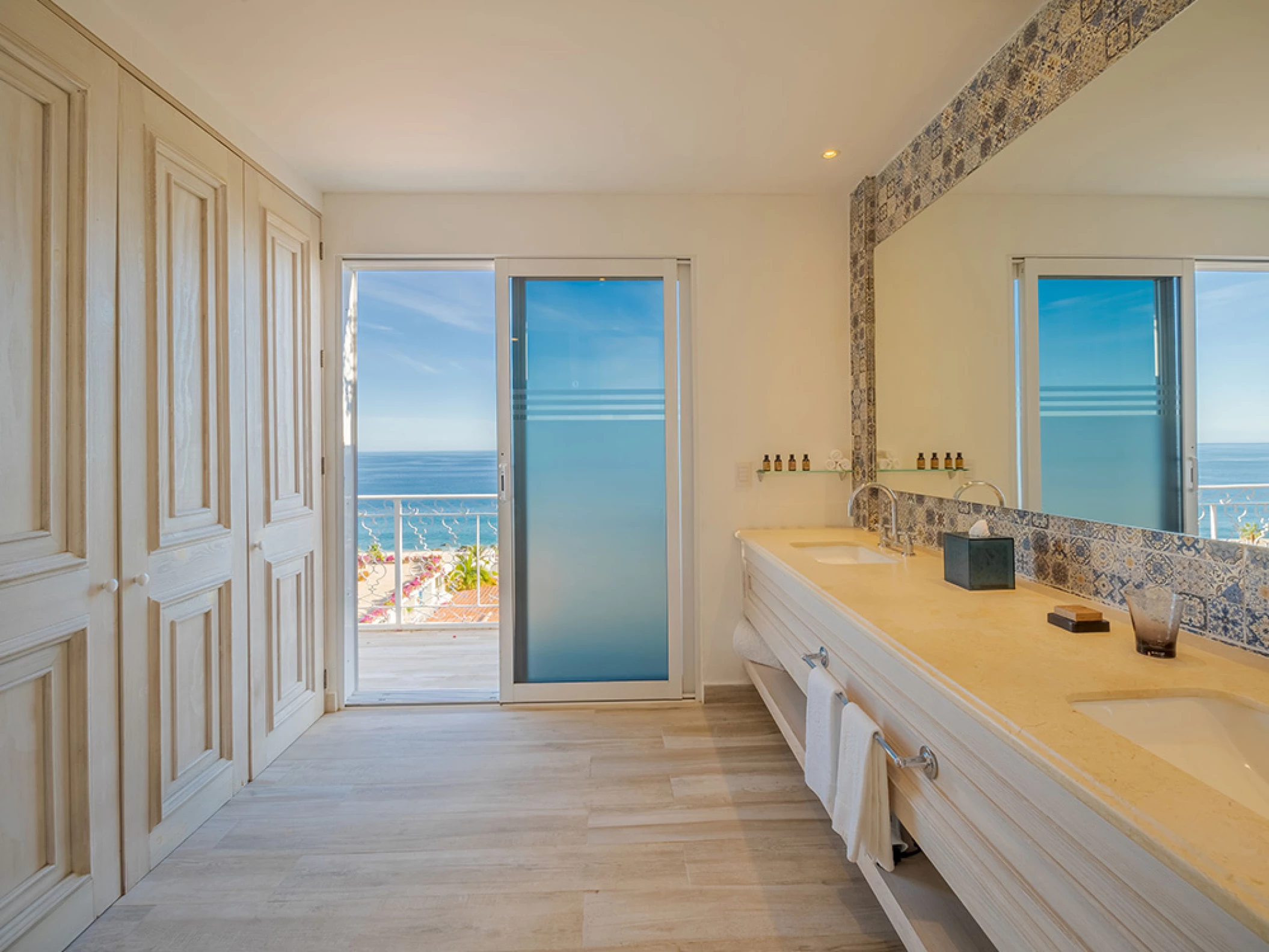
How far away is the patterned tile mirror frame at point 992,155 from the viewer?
125cm

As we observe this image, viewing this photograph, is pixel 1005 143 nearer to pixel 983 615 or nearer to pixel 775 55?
pixel 775 55

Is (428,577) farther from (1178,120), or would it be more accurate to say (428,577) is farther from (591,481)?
(1178,120)

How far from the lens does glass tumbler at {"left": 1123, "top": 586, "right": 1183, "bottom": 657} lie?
120cm

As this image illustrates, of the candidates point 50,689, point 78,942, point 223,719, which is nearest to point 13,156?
point 50,689

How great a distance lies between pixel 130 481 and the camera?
1799 mm

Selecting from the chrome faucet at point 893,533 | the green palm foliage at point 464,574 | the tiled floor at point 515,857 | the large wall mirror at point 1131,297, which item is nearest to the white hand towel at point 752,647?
the tiled floor at point 515,857

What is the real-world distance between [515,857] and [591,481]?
1685mm

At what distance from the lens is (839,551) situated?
2.71 metres

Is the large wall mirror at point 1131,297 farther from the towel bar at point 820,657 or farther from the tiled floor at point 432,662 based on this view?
the tiled floor at point 432,662

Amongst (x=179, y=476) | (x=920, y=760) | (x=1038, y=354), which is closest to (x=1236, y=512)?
(x=1038, y=354)

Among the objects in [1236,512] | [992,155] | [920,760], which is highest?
[992,155]

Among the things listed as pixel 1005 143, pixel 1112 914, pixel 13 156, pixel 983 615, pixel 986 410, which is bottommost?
pixel 1112 914

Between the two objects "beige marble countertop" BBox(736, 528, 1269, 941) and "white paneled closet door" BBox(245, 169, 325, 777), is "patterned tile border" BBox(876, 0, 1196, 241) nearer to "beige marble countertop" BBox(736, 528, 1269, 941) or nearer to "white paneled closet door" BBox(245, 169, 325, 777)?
"beige marble countertop" BBox(736, 528, 1269, 941)

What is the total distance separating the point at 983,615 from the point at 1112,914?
2.72 ft
